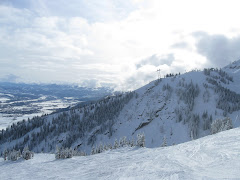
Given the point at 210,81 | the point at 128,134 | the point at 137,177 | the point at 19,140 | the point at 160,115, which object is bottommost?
the point at 19,140

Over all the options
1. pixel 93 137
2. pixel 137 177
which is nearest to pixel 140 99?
pixel 93 137

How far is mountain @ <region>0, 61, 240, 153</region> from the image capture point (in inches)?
4154

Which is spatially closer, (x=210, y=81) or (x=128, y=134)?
(x=128, y=134)

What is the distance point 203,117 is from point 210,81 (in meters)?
56.5

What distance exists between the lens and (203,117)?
107 meters

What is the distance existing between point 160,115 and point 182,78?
176 ft

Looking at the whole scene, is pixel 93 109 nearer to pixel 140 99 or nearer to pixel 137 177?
pixel 140 99

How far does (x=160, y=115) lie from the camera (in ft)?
401

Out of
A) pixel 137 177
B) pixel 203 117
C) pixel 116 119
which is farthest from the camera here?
pixel 116 119

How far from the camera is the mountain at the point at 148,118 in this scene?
10550 centimetres

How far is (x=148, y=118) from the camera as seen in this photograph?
122688 mm

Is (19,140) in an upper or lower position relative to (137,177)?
lower

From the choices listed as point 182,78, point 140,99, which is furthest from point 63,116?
point 182,78

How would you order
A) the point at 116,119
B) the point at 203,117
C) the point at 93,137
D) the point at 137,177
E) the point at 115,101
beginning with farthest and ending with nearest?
the point at 115,101 → the point at 116,119 → the point at 93,137 → the point at 203,117 → the point at 137,177
